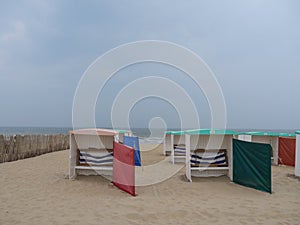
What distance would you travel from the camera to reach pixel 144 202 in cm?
706

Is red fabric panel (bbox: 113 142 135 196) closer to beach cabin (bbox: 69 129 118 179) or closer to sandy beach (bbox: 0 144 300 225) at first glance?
sandy beach (bbox: 0 144 300 225)

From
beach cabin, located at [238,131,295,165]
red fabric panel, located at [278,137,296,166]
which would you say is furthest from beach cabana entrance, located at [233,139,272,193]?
red fabric panel, located at [278,137,296,166]

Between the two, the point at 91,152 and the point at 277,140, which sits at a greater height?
the point at 277,140

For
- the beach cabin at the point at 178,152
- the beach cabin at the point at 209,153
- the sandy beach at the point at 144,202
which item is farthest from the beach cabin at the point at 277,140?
the sandy beach at the point at 144,202

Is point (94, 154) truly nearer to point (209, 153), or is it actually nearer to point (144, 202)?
point (144, 202)

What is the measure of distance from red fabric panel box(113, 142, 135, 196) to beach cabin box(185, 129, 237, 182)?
2668 mm

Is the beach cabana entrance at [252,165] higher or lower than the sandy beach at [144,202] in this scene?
higher

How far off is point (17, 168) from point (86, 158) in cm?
354

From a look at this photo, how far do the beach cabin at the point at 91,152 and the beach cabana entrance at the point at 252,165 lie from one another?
3.99 metres

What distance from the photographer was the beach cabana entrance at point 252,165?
8234 millimetres

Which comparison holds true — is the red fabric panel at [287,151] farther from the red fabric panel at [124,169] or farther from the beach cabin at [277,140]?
the red fabric panel at [124,169]

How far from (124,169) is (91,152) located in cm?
229

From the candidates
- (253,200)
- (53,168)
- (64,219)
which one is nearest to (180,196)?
(253,200)

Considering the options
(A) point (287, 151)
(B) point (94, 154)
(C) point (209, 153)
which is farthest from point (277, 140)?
(B) point (94, 154)
